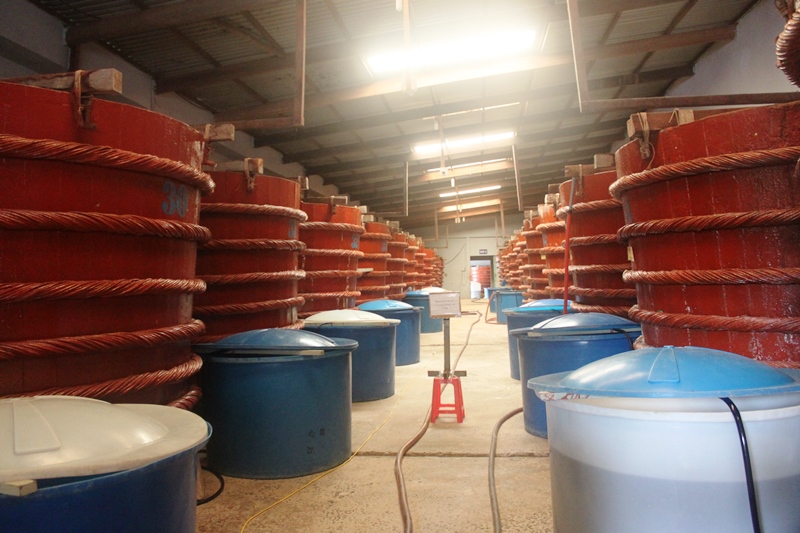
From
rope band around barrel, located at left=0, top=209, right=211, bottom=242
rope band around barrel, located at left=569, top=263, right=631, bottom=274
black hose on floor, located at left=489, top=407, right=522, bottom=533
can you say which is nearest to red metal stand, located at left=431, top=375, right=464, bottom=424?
black hose on floor, located at left=489, top=407, right=522, bottom=533

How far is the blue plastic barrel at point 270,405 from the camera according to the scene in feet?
8.30

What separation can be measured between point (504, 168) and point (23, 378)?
1443cm

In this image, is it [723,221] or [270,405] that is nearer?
[723,221]

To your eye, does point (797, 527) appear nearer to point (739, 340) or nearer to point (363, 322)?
point (739, 340)

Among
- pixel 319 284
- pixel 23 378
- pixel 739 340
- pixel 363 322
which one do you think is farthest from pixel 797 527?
pixel 319 284

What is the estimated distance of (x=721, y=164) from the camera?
2230 mm

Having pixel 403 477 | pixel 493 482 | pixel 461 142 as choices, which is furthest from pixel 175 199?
pixel 461 142

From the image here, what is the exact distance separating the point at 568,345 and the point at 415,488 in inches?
52.6

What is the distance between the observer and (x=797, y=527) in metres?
1.18

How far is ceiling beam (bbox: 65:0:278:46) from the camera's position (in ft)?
17.3

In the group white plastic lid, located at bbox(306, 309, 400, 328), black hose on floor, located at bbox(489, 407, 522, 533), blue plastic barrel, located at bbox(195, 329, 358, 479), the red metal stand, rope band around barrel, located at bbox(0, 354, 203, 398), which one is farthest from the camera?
white plastic lid, located at bbox(306, 309, 400, 328)

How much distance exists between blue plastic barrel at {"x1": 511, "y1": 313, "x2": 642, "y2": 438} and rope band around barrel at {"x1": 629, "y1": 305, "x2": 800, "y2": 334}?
450 mm

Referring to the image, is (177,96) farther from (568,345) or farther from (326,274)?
(568,345)

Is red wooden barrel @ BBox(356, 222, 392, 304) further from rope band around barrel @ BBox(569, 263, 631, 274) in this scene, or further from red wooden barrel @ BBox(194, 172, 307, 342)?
rope band around barrel @ BBox(569, 263, 631, 274)
